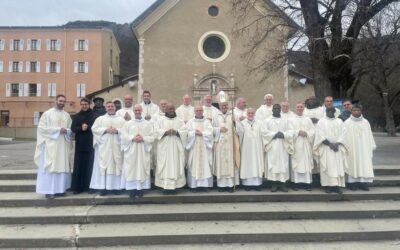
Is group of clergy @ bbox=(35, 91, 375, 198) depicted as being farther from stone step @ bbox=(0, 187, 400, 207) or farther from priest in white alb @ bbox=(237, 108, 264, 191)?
stone step @ bbox=(0, 187, 400, 207)

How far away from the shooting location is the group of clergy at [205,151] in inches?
317

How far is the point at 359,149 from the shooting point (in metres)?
8.64

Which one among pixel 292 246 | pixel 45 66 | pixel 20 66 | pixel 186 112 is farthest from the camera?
pixel 20 66

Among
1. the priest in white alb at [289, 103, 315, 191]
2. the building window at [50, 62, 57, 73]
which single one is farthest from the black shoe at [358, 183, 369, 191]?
the building window at [50, 62, 57, 73]

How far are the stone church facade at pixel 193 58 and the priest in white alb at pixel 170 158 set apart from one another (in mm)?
13858

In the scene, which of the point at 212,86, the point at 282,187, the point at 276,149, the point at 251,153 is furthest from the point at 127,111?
the point at 212,86

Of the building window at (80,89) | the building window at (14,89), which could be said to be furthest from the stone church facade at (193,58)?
the building window at (14,89)

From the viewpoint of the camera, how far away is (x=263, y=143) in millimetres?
8664

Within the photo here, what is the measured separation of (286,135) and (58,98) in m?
4.76

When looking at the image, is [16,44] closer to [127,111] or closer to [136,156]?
[127,111]

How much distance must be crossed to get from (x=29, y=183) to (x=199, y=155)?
12.0 ft

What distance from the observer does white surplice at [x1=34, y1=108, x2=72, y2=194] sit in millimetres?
7910

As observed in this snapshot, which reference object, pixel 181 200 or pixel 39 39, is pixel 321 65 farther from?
pixel 39 39

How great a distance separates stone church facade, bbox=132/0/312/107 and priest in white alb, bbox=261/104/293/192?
1343 cm
